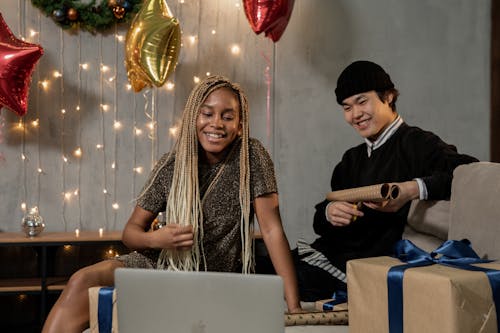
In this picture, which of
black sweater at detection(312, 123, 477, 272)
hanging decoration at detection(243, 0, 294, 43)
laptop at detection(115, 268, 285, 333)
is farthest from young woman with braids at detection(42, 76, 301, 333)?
laptop at detection(115, 268, 285, 333)

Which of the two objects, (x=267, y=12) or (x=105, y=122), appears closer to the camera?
(x=267, y=12)

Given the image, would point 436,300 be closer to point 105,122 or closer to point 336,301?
point 336,301

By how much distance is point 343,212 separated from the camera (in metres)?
2.27

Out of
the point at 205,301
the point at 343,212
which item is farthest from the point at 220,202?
the point at 205,301

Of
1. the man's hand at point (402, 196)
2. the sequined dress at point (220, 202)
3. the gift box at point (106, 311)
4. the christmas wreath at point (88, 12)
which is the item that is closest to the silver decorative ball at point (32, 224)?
the christmas wreath at point (88, 12)

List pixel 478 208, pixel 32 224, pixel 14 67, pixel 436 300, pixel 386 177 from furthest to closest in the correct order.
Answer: pixel 32 224, pixel 14 67, pixel 386 177, pixel 478 208, pixel 436 300

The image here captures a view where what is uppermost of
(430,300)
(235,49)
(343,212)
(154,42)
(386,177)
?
(235,49)

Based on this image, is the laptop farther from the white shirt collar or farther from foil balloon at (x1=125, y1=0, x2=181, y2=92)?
foil balloon at (x1=125, y1=0, x2=181, y2=92)

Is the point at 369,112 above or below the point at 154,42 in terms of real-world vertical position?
below

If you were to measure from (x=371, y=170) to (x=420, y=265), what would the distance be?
116 cm

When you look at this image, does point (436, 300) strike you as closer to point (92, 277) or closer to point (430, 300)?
A: point (430, 300)

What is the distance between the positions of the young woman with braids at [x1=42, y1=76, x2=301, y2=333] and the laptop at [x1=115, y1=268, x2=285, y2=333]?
1.01 m

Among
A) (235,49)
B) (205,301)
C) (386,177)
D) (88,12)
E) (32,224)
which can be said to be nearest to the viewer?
(205,301)

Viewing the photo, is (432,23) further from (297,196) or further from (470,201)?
(470,201)
